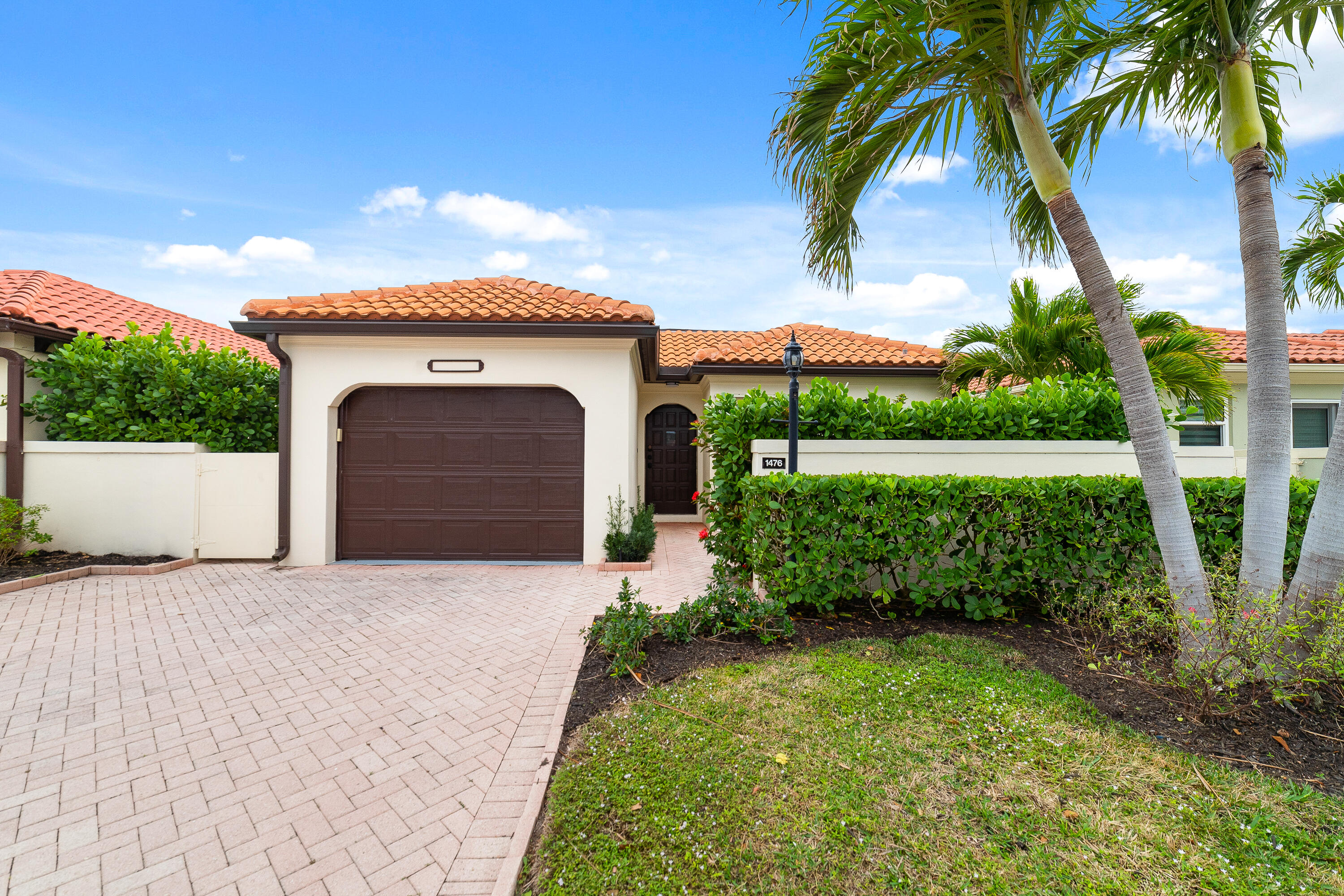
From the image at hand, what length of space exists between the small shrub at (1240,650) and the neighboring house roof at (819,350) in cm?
691

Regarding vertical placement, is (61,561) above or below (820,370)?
below

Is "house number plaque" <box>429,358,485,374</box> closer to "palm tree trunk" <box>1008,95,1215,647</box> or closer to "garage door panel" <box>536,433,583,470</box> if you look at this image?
"garage door panel" <box>536,433,583,470</box>

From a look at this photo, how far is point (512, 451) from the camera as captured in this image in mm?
7848

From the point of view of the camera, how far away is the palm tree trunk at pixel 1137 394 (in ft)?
10.6

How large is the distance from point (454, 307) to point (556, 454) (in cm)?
264

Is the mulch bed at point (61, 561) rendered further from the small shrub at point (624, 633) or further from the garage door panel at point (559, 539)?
the small shrub at point (624, 633)

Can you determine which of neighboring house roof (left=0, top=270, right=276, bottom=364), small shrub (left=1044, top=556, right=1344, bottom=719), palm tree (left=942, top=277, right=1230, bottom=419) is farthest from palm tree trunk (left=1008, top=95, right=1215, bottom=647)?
neighboring house roof (left=0, top=270, right=276, bottom=364)

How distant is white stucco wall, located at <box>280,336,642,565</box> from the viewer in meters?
7.43

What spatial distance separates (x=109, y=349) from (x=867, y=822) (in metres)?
11.3

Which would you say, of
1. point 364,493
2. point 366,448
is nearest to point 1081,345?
point 366,448

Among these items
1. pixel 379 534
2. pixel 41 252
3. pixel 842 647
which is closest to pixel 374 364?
pixel 379 534

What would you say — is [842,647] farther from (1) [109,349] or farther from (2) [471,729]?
(1) [109,349]

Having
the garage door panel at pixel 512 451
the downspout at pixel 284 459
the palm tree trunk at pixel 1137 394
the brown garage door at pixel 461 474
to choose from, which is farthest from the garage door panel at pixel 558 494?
the palm tree trunk at pixel 1137 394

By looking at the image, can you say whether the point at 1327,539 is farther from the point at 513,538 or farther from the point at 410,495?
the point at 410,495
